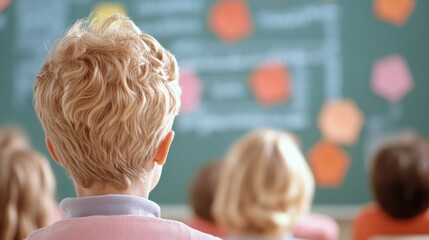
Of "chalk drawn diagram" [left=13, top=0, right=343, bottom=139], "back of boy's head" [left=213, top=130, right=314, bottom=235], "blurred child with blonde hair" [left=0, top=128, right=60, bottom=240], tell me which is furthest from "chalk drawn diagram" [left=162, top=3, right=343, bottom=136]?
"blurred child with blonde hair" [left=0, top=128, right=60, bottom=240]

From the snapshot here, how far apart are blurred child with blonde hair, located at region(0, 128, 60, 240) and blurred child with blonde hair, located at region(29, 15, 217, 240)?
104 cm

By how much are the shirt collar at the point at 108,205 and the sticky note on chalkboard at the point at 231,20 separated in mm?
3355

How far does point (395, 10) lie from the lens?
14.3 ft

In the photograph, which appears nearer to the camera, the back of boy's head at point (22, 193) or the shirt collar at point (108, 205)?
the shirt collar at point (108, 205)

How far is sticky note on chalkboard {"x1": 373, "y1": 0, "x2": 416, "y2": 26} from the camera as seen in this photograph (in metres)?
4.34

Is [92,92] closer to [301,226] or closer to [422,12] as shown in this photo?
[301,226]

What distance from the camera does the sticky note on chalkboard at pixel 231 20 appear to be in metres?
4.68

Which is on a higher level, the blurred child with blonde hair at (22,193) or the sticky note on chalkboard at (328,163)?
the blurred child with blonde hair at (22,193)

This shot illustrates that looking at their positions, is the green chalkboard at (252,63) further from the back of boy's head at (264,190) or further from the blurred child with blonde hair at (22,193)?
the blurred child with blonde hair at (22,193)

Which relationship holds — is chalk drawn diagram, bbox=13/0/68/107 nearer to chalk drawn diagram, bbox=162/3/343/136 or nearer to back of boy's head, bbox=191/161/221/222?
chalk drawn diagram, bbox=162/3/343/136

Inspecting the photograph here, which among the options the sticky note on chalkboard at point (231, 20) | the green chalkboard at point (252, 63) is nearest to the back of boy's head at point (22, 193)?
the green chalkboard at point (252, 63)

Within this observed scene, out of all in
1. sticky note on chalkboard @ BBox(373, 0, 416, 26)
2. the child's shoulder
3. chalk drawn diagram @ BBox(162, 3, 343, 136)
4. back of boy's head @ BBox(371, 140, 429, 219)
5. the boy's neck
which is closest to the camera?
the child's shoulder

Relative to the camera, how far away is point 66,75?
4.48ft

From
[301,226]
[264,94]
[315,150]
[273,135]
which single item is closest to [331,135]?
[315,150]
